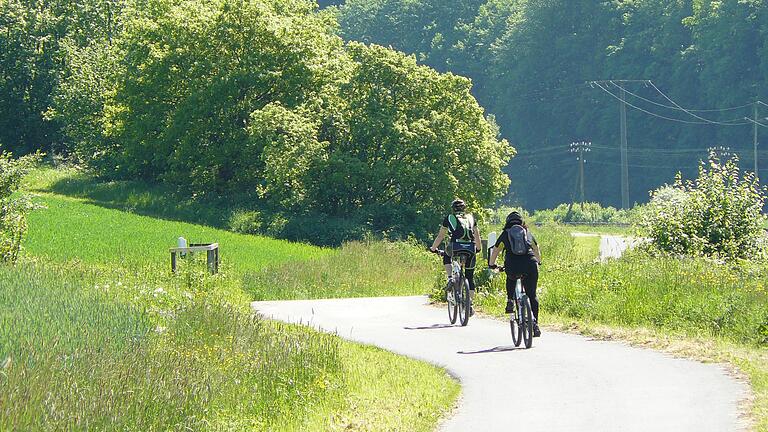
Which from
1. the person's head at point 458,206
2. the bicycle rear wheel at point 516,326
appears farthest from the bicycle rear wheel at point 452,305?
the bicycle rear wheel at point 516,326

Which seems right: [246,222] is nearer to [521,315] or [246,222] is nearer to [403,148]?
[403,148]

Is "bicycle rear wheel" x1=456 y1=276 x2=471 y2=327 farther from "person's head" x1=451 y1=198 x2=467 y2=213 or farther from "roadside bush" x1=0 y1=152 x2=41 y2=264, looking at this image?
"roadside bush" x1=0 y1=152 x2=41 y2=264

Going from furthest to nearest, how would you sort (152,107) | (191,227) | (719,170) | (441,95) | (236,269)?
(152,107) < (441,95) < (191,227) < (236,269) < (719,170)

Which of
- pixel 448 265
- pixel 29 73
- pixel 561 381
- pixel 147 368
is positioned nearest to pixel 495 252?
pixel 561 381

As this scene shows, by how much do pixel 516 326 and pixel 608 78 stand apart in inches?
4180

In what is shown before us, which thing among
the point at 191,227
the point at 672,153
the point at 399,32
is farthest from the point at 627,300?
the point at 399,32

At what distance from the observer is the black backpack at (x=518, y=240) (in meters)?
16.3

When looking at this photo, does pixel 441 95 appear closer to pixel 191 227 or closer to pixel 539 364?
pixel 191 227

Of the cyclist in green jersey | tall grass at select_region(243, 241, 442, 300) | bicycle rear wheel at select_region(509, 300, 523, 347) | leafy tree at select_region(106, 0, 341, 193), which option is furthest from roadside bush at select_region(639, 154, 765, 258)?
leafy tree at select_region(106, 0, 341, 193)

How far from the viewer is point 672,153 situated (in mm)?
110188

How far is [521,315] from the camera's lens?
16656mm

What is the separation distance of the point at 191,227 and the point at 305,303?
22.4 m

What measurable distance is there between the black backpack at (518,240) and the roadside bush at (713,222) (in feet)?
41.3

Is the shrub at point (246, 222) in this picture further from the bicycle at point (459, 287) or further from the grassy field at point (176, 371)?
the bicycle at point (459, 287)
